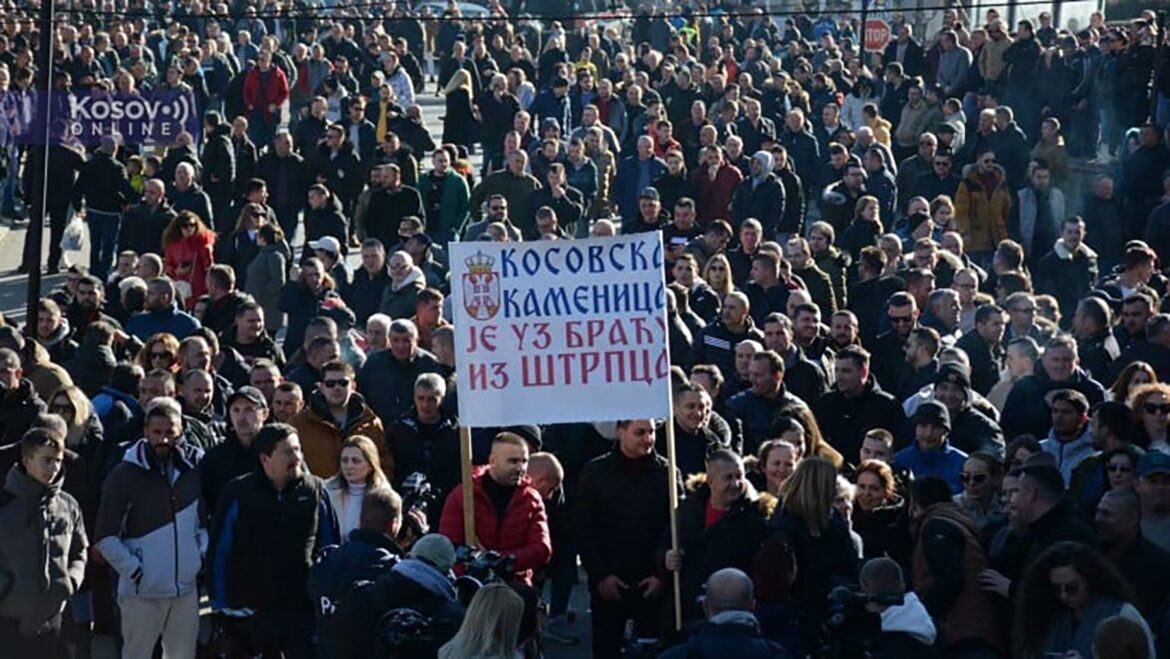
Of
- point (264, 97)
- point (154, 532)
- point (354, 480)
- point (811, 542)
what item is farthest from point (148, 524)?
point (264, 97)

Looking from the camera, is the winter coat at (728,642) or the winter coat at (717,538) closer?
the winter coat at (728,642)

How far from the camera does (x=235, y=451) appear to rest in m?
10.5

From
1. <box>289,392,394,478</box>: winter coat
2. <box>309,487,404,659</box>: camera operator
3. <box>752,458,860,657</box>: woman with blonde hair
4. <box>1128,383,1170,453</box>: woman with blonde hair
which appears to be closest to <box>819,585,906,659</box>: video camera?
<box>752,458,860,657</box>: woman with blonde hair

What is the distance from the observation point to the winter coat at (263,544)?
975cm

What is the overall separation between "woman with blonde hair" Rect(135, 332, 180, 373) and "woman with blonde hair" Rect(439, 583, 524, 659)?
16.8ft

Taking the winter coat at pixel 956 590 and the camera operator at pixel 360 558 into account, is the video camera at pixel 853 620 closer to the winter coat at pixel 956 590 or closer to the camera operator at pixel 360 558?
the winter coat at pixel 956 590

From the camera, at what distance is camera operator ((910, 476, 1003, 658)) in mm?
8883

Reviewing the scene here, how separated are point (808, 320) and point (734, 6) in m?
28.1

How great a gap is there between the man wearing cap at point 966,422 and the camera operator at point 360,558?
12.7 feet

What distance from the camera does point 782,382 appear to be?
40.3 feet

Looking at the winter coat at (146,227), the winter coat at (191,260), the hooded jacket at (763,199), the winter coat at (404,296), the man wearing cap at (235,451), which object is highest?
the hooded jacket at (763,199)

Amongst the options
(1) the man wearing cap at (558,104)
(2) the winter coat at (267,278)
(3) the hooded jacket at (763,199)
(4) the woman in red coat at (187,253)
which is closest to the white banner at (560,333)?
(2) the winter coat at (267,278)

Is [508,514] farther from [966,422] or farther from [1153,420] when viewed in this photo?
[1153,420]

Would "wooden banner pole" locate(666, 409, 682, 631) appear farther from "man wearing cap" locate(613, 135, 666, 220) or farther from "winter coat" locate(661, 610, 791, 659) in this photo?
"man wearing cap" locate(613, 135, 666, 220)
